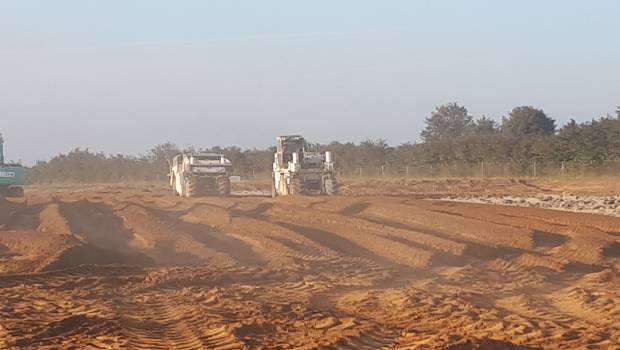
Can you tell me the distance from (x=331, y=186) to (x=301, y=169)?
4.85 ft

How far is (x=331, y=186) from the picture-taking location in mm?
36844

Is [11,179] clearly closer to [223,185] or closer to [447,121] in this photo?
[223,185]

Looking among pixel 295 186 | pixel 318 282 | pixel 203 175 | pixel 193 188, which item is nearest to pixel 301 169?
pixel 295 186

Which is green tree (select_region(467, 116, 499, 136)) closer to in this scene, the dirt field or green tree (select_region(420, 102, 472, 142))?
green tree (select_region(420, 102, 472, 142))

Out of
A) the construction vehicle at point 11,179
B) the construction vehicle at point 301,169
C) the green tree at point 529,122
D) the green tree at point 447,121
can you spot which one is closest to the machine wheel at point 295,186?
the construction vehicle at point 301,169

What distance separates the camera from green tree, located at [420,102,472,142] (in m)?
115

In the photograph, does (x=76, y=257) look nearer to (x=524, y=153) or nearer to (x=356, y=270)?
(x=356, y=270)

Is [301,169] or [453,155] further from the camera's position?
[453,155]

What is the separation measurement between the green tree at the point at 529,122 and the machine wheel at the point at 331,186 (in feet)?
172

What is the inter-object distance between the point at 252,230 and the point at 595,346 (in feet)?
43.8

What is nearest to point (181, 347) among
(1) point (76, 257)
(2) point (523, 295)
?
(2) point (523, 295)

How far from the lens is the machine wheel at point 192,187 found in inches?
1526

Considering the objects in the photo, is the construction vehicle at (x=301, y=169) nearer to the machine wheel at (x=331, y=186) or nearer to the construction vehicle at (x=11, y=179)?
the machine wheel at (x=331, y=186)

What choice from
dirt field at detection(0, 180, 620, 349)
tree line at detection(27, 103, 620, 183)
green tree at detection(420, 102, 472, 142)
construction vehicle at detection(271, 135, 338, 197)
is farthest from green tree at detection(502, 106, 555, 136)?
dirt field at detection(0, 180, 620, 349)
